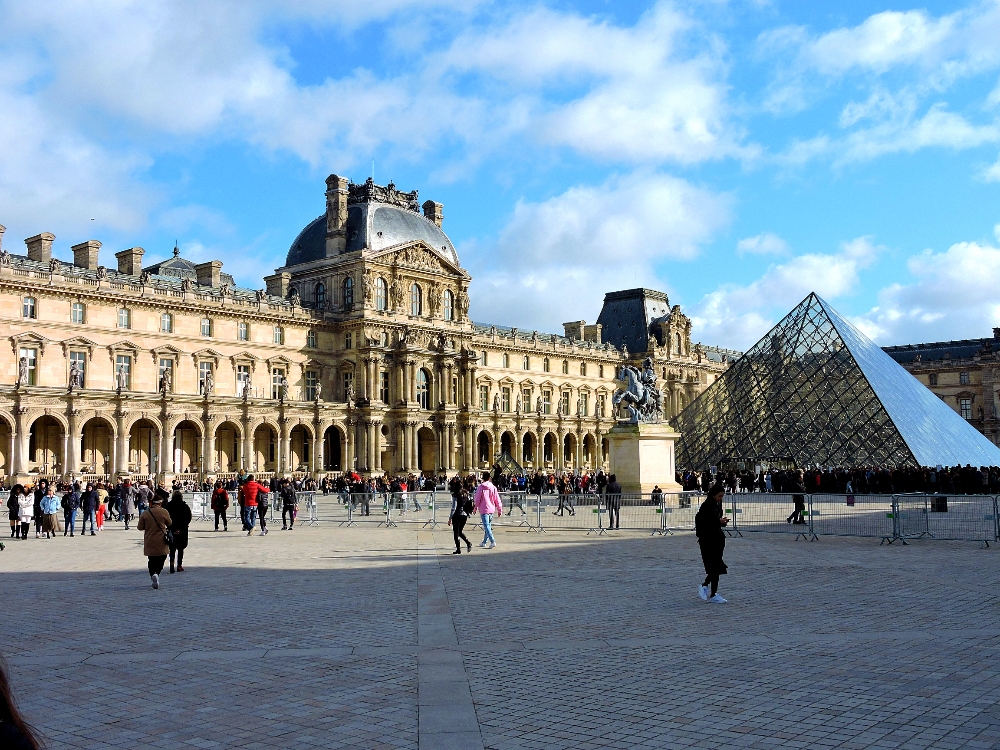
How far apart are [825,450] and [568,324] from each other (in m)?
45.9

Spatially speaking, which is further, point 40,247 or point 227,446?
point 227,446

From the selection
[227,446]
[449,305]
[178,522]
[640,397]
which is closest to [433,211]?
[449,305]

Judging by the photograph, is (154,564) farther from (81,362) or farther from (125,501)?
(81,362)

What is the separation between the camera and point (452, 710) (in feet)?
23.5

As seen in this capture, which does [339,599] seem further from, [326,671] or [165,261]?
[165,261]

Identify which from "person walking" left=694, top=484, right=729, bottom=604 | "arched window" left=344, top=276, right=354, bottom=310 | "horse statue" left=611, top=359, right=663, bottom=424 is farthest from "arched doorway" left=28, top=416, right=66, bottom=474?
"person walking" left=694, top=484, right=729, bottom=604

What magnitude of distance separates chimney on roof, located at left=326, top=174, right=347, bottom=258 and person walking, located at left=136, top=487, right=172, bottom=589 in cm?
5116

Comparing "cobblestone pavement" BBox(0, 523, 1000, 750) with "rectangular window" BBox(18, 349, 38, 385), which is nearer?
"cobblestone pavement" BBox(0, 523, 1000, 750)

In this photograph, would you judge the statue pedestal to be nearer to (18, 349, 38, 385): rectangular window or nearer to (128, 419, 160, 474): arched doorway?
(128, 419, 160, 474): arched doorway

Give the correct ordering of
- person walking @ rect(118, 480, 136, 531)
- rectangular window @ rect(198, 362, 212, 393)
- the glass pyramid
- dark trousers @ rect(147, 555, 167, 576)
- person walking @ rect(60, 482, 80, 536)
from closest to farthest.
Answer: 1. dark trousers @ rect(147, 555, 167, 576)
2. person walking @ rect(60, 482, 80, 536)
3. person walking @ rect(118, 480, 136, 531)
4. the glass pyramid
5. rectangular window @ rect(198, 362, 212, 393)

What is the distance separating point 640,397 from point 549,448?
4476 centimetres

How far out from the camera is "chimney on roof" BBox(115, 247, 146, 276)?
179 ft

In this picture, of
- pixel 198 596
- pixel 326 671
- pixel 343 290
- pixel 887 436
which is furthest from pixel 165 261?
pixel 326 671

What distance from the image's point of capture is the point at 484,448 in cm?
7262
